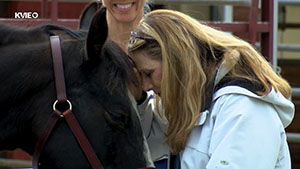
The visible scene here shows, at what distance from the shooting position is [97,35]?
1.94m

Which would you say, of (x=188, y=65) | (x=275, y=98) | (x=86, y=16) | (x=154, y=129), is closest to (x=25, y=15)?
(x=86, y=16)

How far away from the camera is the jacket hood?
1950 millimetres

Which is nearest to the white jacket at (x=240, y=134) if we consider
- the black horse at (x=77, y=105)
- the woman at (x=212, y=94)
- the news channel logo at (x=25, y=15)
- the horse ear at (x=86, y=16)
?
the woman at (x=212, y=94)

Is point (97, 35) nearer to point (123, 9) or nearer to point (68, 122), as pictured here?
point (68, 122)

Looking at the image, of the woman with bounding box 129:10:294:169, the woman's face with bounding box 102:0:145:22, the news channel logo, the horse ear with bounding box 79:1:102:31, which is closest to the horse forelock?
the woman with bounding box 129:10:294:169

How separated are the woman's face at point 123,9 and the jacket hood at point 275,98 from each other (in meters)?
0.73

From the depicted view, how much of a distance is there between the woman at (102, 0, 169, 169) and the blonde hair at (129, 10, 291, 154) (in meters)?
0.14

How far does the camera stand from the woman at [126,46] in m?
2.33

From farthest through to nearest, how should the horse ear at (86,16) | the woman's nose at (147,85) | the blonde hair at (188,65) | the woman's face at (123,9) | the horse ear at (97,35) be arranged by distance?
the woman's face at (123,9) < the horse ear at (86,16) < the woman's nose at (147,85) < the blonde hair at (188,65) < the horse ear at (97,35)

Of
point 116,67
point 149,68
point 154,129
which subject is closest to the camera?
point 116,67

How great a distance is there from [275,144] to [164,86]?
0.42 m

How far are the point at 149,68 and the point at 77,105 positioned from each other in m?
0.30

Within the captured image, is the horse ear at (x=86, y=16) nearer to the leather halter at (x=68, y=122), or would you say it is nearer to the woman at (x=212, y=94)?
the woman at (x=212, y=94)

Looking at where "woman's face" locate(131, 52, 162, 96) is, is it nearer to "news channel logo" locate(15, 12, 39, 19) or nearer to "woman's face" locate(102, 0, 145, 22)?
"woman's face" locate(102, 0, 145, 22)
